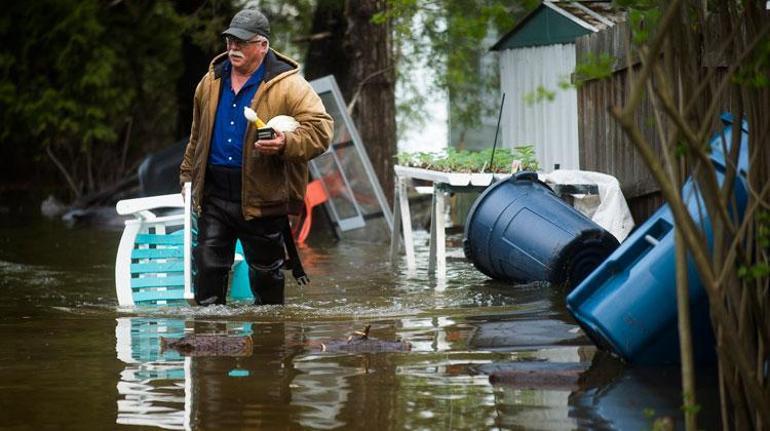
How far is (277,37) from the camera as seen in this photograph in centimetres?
2084

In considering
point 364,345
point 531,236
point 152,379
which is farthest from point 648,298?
point 531,236

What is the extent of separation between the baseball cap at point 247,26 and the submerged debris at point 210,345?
6.39ft

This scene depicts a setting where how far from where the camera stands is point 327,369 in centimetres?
730

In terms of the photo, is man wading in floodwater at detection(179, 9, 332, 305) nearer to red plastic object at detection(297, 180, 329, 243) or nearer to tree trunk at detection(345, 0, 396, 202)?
red plastic object at detection(297, 180, 329, 243)

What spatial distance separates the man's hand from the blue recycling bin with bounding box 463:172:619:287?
88.0 inches

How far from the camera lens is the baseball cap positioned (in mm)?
9211

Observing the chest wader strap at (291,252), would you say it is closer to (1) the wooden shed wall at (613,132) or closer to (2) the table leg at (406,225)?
(1) the wooden shed wall at (613,132)

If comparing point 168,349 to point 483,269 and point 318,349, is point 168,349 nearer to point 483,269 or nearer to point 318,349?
point 318,349

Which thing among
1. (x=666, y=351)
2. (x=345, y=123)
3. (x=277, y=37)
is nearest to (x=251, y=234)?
(x=666, y=351)

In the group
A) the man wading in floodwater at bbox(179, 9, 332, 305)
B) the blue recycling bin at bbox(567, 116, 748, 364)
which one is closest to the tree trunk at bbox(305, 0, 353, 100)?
the man wading in floodwater at bbox(179, 9, 332, 305)

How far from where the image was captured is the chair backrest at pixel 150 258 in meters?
10.4

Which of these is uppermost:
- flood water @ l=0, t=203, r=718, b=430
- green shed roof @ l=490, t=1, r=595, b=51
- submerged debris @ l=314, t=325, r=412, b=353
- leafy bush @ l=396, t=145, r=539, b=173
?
green shed roof @ l=490, t=1, r=595, b=51

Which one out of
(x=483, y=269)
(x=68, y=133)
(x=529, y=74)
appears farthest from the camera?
(x=68, y=133)

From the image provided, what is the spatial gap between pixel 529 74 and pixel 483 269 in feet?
13.0
